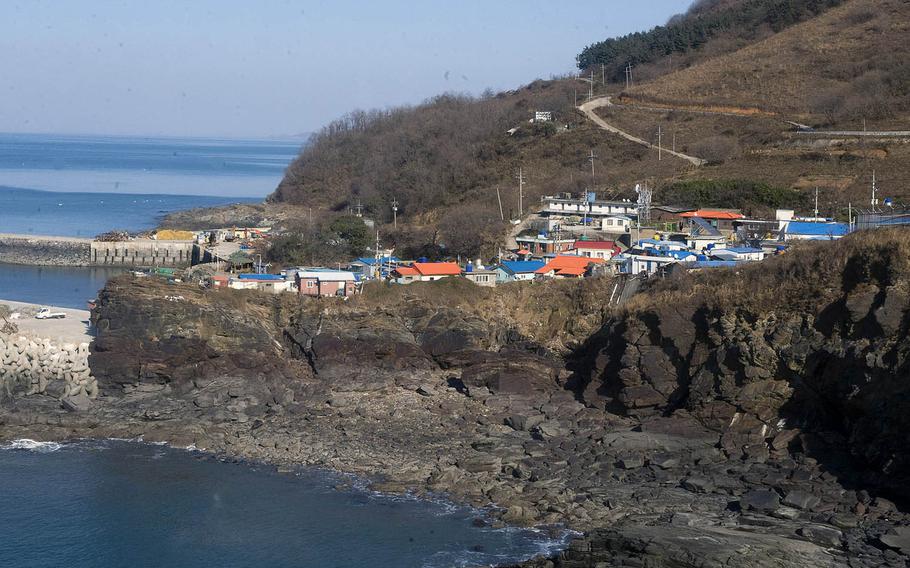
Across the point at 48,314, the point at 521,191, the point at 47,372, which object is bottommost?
the point at 47,372

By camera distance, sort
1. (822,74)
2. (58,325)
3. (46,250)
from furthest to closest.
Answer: (822,74)
(46,250)
(58,325)

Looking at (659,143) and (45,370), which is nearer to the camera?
(45,370)

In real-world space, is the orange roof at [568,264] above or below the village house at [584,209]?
below

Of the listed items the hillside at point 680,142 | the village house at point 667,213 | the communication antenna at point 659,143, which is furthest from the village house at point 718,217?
the communication antenna at point 659,143

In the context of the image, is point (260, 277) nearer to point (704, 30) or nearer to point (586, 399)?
point (586, 399)

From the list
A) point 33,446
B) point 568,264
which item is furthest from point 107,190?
point 33,446

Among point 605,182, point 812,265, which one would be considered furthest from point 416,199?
point 812,265

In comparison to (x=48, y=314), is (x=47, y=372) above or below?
below

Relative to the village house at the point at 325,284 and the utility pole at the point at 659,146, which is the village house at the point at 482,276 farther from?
the utility pole at the point at 659,146
